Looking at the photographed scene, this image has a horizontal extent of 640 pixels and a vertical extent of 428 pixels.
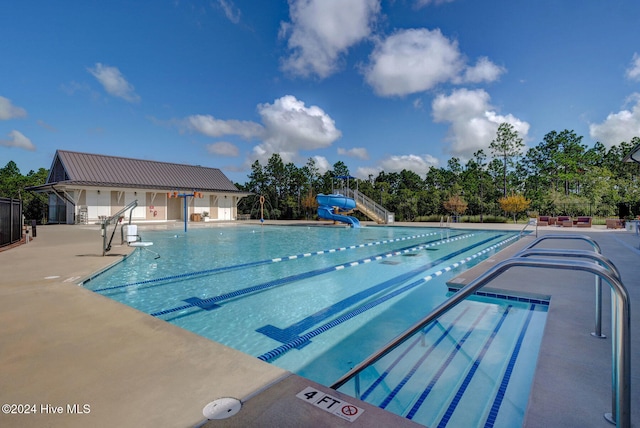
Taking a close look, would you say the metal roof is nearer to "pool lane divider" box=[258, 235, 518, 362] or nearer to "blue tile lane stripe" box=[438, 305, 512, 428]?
"pool lane divider" box=[258, 235, 518, 362]

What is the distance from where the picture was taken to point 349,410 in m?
1.63

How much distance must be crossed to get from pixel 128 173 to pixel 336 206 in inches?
680

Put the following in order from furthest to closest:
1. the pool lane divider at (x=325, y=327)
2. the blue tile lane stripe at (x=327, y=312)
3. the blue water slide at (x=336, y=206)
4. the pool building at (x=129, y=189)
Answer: the pool building at (x=129, y=189) → the blue water slide at (x=336, y=206) → the blue tile lane stripe at (x=327, y=312) → the pool lane divider at (x=325, y=327)

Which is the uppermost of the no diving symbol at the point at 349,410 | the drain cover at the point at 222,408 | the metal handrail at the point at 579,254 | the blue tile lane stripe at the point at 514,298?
the metal handrail at the point at 579,254

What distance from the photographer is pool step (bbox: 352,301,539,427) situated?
2.36m

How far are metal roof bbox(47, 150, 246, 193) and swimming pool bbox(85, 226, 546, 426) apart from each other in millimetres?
17904

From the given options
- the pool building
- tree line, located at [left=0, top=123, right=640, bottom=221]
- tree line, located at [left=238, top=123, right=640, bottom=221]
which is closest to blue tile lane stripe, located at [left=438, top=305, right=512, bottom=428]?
the pool building

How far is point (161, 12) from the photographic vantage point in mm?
14289

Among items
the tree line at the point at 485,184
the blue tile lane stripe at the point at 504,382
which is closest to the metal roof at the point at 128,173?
the tree line at the point at 485,184

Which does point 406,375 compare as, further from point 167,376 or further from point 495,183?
point 495,183

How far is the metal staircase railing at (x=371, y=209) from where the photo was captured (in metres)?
21.8

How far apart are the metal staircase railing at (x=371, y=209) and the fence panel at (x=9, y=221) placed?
682 inches

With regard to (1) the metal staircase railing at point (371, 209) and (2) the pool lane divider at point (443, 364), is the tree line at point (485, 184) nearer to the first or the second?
(1) the metal staircase railing at point (371, 209)

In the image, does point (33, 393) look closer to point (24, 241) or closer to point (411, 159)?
point (24, 241)
